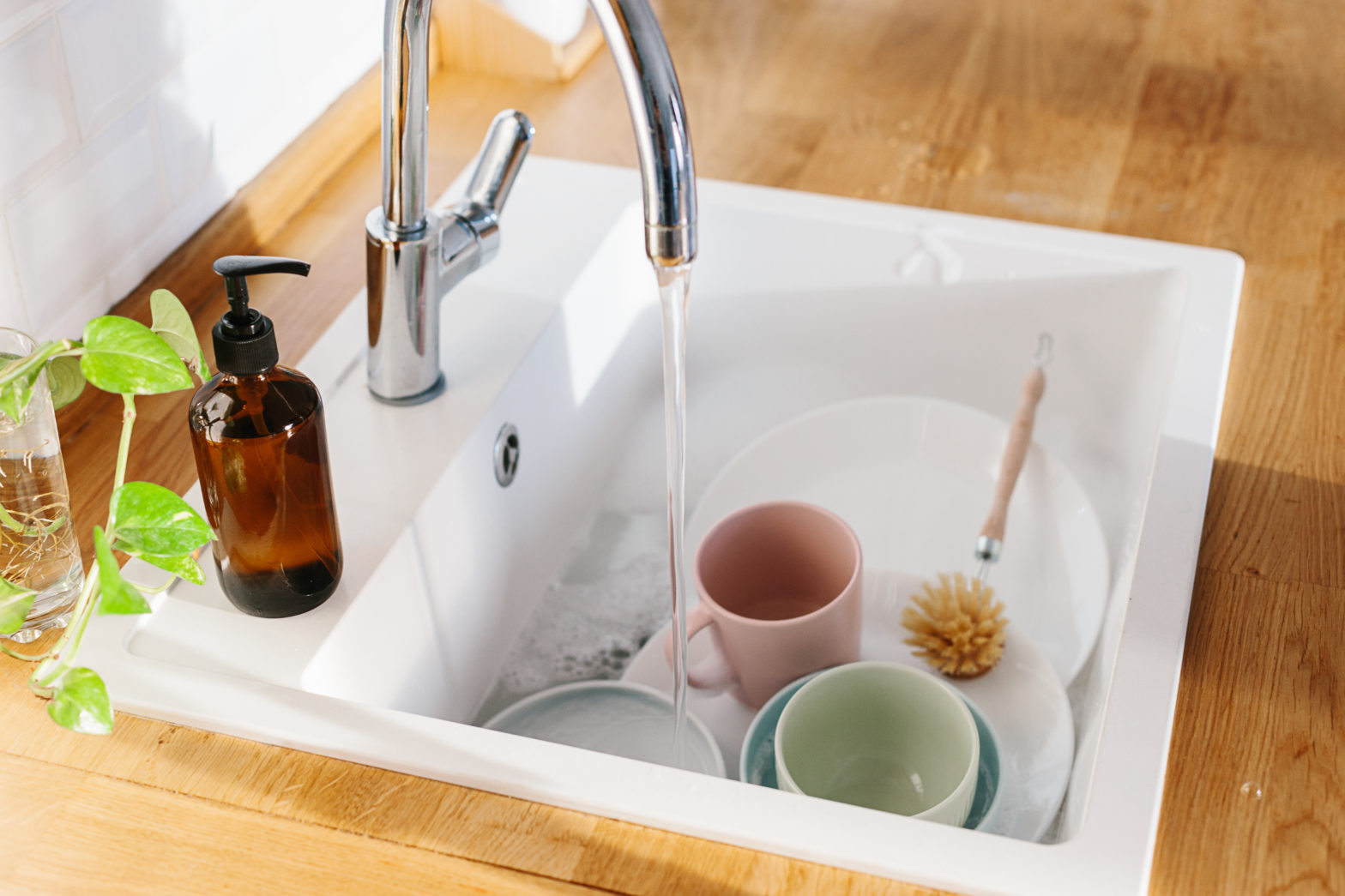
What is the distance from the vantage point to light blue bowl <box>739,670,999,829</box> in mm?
663

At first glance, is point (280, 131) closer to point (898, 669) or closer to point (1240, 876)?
point (898, 669)

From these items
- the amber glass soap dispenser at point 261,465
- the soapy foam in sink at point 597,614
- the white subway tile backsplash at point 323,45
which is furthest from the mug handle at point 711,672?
the white subway tile backsplash at point 323,45

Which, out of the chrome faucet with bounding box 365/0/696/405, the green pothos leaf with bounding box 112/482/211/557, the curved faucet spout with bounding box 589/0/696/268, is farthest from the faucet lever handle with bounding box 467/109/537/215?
the green pothos leaf with bounding box 112/482/211/557

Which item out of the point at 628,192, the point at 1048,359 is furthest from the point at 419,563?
the point at 1048,359

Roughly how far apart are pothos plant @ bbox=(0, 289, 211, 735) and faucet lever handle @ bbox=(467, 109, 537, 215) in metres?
0.27

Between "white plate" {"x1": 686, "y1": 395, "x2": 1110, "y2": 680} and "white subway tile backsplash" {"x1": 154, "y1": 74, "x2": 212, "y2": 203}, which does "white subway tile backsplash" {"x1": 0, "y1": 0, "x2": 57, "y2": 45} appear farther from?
"white plate" {"x1": 686, "y1": 395, "x2": 1110, "y2": 680}

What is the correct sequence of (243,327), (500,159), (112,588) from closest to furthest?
(112,588) < (243,327) < (500,159)

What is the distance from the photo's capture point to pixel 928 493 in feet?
3.09

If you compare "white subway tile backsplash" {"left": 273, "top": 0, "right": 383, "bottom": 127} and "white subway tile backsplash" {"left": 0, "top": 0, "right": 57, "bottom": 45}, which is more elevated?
"white subway tile backsplash" {"left": 0, "top": 0, "right": 57, "bottom": 45}

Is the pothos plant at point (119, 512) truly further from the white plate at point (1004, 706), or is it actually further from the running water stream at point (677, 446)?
the white plate at point (1004, 706)

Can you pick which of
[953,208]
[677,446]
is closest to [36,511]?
[677,446]

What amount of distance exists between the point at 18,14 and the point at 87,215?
0.41 ft

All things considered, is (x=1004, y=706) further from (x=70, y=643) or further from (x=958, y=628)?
(x=70, y=643)

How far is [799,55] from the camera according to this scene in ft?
4.07
